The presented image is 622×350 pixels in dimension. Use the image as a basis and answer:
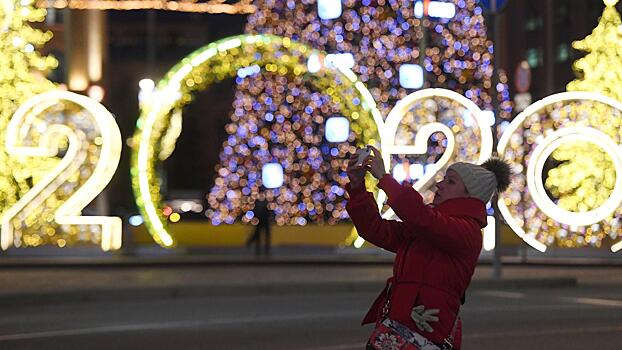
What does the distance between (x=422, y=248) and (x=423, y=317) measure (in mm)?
304

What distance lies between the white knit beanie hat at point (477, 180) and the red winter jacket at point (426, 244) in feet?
0.17

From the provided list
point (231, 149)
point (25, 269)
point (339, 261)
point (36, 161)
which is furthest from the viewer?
point (231, 149)

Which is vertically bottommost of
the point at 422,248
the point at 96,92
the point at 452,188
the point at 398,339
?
the point at 398,339

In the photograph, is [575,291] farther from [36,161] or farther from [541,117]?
[541,117]

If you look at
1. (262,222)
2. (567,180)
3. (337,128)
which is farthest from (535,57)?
(262,222)

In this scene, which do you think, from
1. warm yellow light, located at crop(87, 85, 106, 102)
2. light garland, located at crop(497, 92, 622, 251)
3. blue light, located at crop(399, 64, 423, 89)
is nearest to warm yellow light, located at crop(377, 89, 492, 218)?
blue light, located at crop(399, 64, 423, 89)

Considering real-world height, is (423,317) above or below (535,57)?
below

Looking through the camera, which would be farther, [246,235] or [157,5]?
[246,235]

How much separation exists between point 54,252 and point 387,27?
411 inches

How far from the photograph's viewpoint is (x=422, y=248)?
21.0 ft

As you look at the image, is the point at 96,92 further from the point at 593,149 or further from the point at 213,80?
the point at 593,149

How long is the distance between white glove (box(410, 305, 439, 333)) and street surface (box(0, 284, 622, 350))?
8.20m

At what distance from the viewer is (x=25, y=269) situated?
31828mm

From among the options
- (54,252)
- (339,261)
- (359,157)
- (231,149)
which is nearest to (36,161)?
(54,252)
